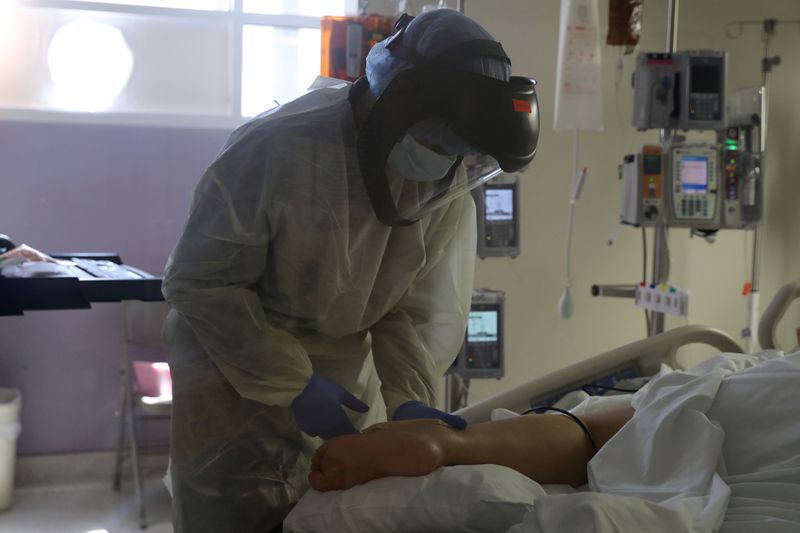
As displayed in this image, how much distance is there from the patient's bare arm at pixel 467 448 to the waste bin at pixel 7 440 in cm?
190

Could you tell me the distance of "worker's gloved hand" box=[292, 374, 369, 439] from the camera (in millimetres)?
1202

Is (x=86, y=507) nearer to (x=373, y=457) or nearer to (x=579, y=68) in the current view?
(x=373, y=457)

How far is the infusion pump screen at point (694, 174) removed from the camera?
3.07 meters

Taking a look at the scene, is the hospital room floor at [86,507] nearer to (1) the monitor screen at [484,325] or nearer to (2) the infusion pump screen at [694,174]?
(1) the monitor screen at [484,325]

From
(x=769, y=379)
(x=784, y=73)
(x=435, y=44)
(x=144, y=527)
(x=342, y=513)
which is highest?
(x=784, y=73)

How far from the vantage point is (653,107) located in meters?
3.04

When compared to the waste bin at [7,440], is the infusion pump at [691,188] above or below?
above

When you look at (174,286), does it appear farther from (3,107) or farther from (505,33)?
(505,33)

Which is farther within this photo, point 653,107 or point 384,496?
point 653,107

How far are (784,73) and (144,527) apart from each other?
360cm

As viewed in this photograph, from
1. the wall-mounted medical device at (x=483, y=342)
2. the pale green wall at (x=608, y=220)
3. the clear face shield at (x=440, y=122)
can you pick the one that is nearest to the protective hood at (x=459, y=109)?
the clear face shield at (x=440, y=122)

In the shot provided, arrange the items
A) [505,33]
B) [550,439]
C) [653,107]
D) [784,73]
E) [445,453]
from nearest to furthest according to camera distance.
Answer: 1. [445,453]
2. [550,439]
3. [653,107]
4. [505,33]
5. [784,73]

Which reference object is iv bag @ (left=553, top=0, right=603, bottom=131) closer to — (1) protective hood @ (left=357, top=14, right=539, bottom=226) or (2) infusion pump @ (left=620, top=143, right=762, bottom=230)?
(2) infusion pump @ (left=620, top=143, right=762, bottom=230)

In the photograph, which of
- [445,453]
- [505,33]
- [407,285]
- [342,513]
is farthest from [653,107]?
[342,513]
